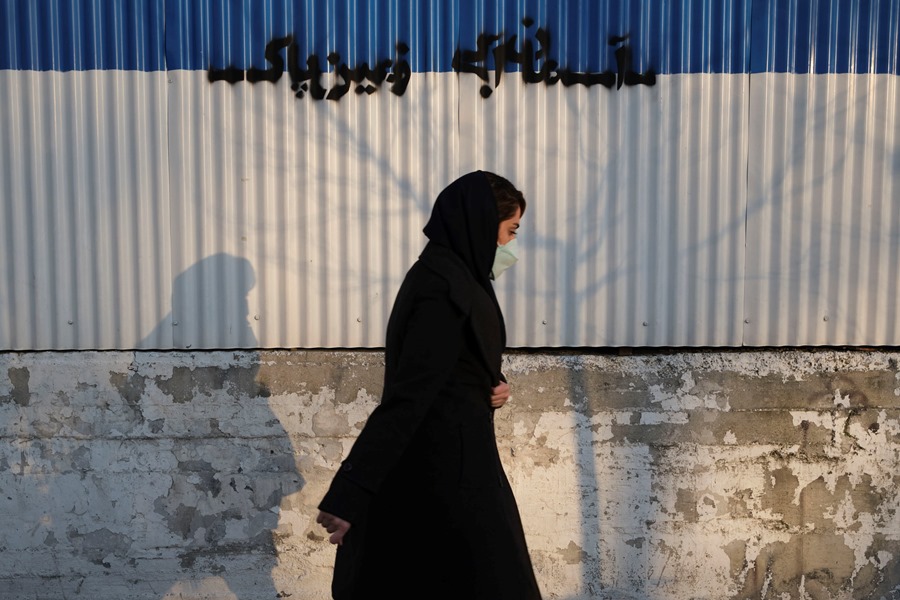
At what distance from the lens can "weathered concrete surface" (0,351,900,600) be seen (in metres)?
4.49

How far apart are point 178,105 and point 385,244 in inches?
48.0

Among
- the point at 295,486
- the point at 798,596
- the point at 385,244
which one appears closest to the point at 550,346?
the point at 385,244

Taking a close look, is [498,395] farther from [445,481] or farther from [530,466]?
[530,466]

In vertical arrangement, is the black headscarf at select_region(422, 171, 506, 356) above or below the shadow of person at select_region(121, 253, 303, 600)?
above

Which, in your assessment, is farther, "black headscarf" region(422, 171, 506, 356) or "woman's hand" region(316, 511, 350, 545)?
"black headscarf" region(422, 171, 506, 356)

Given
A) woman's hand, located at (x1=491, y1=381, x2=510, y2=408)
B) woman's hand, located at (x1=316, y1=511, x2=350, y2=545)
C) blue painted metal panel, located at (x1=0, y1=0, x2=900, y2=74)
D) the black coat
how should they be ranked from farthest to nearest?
blue painted metal panel, located at (x1=0, y1=0, x2=900, y2=74), woman's hand, located at (x1=491, y1=381, x2=510, y2=408), the black coat, woman's hand, located at (x1=316, y1=511, x2=350, y2=545)

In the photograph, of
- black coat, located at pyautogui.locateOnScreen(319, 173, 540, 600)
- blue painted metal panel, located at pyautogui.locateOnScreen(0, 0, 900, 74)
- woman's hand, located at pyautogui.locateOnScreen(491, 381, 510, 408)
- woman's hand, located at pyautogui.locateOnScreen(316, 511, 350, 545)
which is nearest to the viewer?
woman's hand, located at pyautogui.locateOnScreen(316, 511, 350, 545)

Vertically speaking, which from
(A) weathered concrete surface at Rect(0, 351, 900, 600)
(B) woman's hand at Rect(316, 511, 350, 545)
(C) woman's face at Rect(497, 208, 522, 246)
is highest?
(C) woman's face at Rect(497, 208, 522, 246)

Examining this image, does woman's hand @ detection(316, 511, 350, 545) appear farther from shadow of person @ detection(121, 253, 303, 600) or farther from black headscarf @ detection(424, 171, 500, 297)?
shadow of person @ detection(121, 253, 303, 600)

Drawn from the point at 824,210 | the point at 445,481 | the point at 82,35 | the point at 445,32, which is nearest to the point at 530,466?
the point at 445,481

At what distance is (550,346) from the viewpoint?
4.57m

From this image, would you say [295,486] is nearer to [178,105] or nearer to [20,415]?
[20,415]

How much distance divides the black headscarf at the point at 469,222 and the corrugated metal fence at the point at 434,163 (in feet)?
5.67

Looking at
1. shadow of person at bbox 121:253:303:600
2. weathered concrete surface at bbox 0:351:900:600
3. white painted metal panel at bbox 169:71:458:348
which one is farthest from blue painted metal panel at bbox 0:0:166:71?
weathered concrete surface at bbox 0:351:900:600
